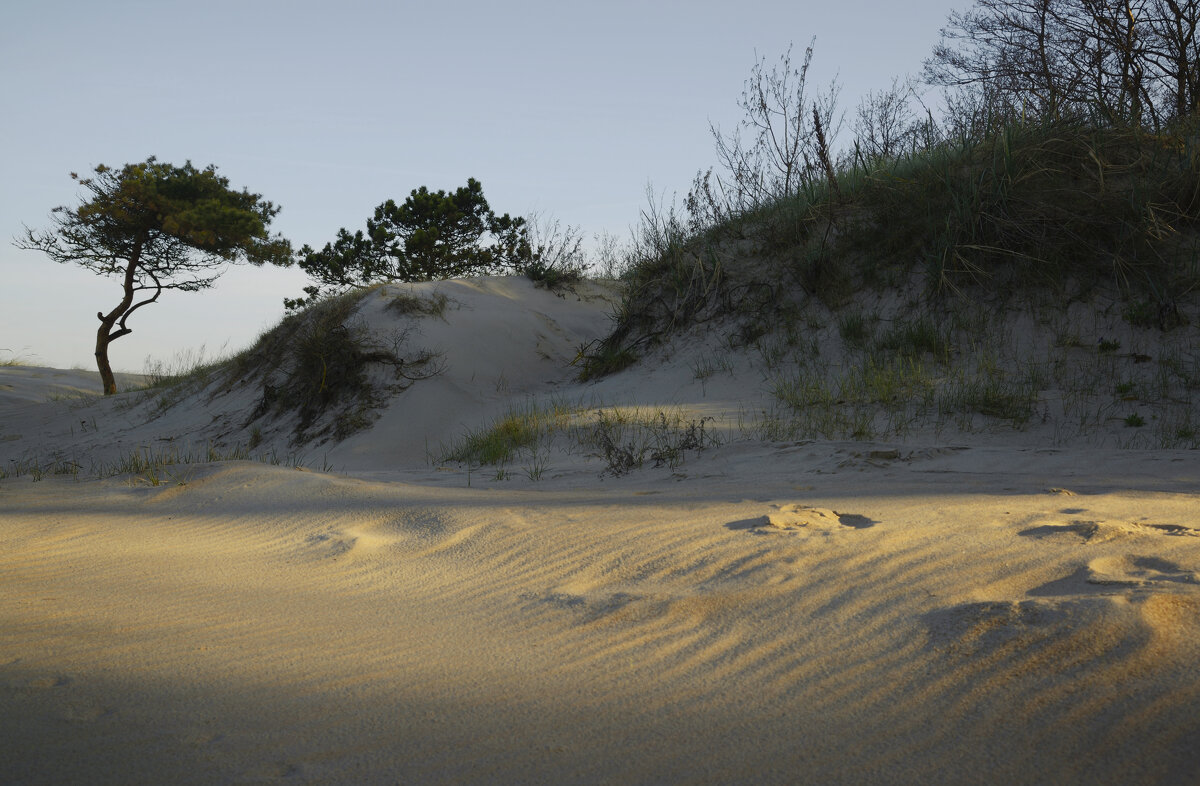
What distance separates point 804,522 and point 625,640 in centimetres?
142

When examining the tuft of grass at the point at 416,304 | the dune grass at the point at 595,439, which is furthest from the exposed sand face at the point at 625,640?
the tuft of grass at the point at 416,304

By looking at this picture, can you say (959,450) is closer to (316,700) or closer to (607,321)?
(316,700)

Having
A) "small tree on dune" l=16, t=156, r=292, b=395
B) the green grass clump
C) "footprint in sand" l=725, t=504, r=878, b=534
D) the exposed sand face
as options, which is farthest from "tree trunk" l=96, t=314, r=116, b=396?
"footprint in sand" l=725, t=504, r=878, b=534

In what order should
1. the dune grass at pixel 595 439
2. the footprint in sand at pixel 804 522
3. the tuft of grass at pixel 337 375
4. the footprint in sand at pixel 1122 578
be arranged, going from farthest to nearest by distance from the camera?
the tuft of grass at pixel 337 375
the dune grass at pixel 595 439
the footprint in sand at pixel 804 522
the footprint in sand at pixel 1122 578

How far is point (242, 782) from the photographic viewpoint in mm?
1607

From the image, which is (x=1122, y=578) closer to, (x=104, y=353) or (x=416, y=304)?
(x=416, y=304)

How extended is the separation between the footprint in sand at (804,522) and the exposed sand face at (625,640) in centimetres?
2

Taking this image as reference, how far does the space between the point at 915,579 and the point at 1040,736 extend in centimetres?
98

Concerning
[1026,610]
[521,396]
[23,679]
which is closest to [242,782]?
[23,679]

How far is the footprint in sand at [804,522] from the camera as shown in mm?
3402

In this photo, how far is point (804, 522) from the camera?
3514mm

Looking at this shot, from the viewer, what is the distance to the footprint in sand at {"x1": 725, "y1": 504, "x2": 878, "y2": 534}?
340 cm

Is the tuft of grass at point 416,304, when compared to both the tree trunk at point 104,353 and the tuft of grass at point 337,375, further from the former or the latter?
the tree trunk at point 104,353

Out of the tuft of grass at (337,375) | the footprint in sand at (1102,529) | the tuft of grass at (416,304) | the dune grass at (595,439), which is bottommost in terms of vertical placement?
the footprint in sand at (1102,529)
